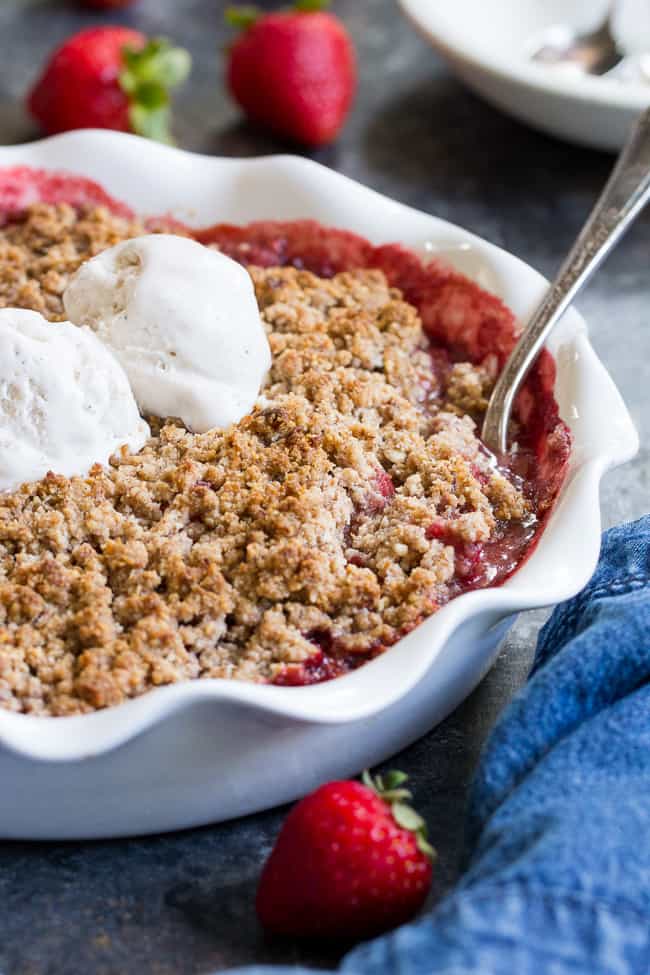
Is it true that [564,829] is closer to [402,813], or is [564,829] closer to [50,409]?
[402,813]

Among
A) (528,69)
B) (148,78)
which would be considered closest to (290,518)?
(528,69)

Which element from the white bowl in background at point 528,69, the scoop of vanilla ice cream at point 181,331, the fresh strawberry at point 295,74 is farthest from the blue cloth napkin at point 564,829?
the fresh strawberry at point 295,74

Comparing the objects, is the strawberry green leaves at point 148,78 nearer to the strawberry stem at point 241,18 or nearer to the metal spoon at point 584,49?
the strawberry stem at point 241,18

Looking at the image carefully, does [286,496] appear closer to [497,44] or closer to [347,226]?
[347,226]

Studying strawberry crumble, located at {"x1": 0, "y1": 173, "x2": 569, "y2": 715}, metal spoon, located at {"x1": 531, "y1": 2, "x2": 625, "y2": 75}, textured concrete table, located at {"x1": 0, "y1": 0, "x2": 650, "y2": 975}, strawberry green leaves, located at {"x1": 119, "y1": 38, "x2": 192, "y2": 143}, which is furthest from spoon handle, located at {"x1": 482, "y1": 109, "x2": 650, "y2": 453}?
strawberry green leaves, located at {"x1": 119, "y1": 38, "x2": 192, "y2": 143}

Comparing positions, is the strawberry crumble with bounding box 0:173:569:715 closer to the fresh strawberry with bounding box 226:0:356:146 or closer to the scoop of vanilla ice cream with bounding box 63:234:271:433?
the scoop of vanilla ice cream with bounding box 63:234:271:433

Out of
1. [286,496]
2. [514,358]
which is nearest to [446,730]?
[286,496]

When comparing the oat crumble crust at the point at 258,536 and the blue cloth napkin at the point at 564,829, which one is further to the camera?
the oat crumble crust at the point at 258,536
